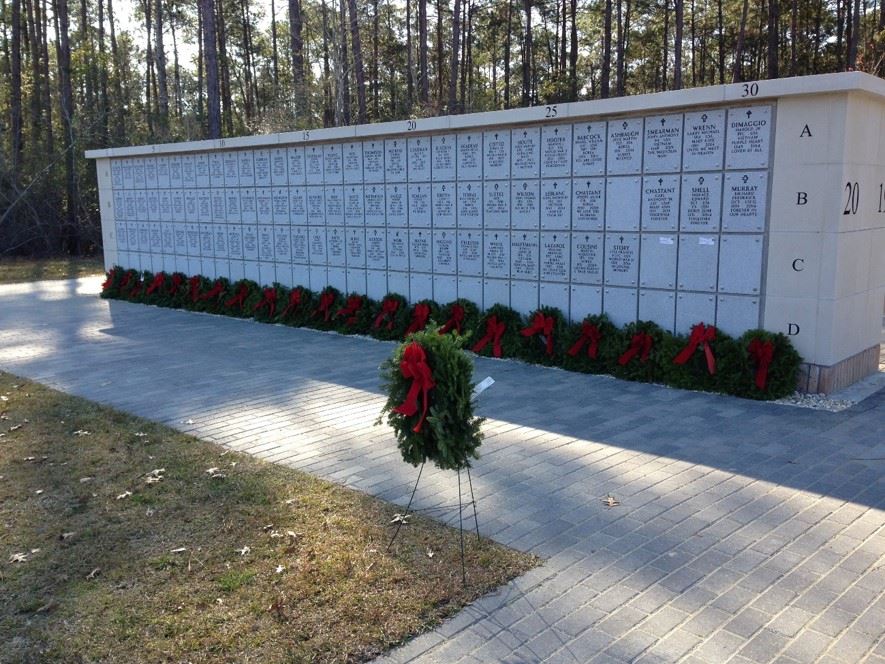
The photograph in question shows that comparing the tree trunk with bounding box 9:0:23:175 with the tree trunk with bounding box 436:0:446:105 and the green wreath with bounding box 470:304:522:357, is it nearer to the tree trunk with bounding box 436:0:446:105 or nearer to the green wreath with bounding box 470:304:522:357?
the tree trunk with bounding box 436:0:446:105

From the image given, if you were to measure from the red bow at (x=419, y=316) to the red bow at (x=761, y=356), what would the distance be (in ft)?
11.9

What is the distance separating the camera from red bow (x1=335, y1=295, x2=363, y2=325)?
9.70 meters

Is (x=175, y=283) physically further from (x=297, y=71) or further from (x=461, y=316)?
(x=297, y=71)

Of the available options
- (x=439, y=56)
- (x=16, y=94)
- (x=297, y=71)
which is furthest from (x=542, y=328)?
(x=439, y=56)

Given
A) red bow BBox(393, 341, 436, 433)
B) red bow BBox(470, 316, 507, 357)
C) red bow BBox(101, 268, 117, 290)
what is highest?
red bow BBox(393, 341, 436, 433)

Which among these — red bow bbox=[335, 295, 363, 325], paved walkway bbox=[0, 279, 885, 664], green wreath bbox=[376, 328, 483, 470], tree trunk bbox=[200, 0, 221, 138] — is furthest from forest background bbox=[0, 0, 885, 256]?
green wreath bbox=[376, 328, 483, 470]

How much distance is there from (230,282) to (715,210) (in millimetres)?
7440

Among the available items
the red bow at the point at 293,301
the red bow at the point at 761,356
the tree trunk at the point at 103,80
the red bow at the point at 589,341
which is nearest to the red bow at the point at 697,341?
the red bow at the point at 761,356

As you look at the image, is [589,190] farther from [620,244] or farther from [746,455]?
[746,455]

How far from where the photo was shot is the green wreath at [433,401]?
350 centimetres

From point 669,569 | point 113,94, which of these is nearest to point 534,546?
point 669,569

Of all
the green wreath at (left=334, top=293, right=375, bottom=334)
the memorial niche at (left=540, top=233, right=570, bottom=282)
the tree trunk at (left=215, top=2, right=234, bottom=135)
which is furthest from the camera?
the tree trunk at (left=215, top=2, right=234, bottom=135)

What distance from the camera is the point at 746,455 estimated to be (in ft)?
16.4

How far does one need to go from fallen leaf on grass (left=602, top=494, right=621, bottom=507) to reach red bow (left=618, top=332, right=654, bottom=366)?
9.65 feet
